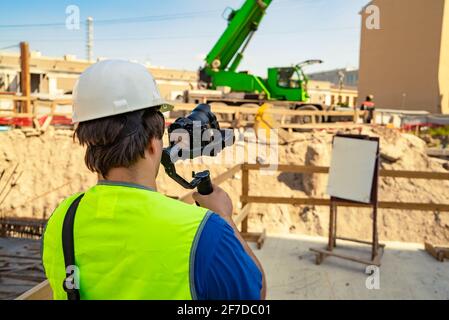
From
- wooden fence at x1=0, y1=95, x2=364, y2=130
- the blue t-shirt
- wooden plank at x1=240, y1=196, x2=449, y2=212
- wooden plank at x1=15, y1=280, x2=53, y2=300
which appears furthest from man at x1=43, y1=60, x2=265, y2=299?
wooden fence at x1=0, y1=95, x2=364, y2=130

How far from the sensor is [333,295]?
4.07m

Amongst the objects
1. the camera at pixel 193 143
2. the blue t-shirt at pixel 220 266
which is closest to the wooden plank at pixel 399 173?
the camera at pixel 193 143

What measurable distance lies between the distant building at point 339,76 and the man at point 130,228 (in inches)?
1846

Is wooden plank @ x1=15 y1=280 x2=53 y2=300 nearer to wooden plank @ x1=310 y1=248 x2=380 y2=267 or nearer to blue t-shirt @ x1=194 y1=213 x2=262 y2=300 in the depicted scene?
blue t-shirt @ x1=194 y1=213 x2=262 y2=300

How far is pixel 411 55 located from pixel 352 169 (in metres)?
27.5

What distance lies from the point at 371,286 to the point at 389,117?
15535 mm

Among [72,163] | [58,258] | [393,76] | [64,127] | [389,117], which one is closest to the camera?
[58,258]

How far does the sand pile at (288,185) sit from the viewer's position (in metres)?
10.6

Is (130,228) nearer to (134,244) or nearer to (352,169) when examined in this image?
(134,244)

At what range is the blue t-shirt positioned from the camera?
3.20 ft

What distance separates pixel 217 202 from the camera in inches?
53.8

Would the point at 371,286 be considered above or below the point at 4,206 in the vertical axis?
above

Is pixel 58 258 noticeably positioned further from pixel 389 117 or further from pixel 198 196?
pixel 389 117
